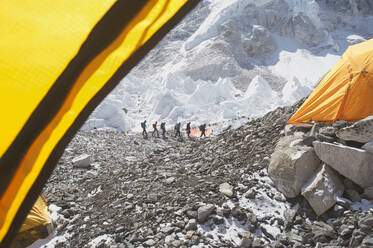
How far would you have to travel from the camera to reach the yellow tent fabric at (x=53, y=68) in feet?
3.05

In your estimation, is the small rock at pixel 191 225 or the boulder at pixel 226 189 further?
the boulder at pixel 226 189

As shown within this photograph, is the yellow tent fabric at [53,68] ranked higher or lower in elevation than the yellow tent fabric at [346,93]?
higher

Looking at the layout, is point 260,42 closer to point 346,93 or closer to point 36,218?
point 346,93

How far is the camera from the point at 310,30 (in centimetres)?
5856

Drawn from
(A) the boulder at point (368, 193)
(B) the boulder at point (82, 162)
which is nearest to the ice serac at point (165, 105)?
(B) the boulder at point (82, 162)

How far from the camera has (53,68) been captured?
0.96 meters

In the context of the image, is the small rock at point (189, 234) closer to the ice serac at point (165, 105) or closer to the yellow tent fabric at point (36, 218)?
the yellow tent fabric at point (36, 218)

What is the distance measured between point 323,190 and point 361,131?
46.3 inches

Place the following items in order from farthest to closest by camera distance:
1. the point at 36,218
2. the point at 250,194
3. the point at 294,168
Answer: the point at 36,218 < the point at 250,194 < the point at 294,168

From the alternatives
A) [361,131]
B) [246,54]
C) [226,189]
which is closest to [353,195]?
[361,131]

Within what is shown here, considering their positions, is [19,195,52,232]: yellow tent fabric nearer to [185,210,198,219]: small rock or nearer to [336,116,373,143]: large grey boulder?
[185,210,198,219]: small rock

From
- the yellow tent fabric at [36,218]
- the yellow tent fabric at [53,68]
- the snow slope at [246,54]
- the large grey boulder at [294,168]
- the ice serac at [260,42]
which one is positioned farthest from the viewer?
the ice serac at [260,42]

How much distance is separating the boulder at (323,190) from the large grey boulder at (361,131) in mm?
675

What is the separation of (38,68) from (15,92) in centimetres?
14
